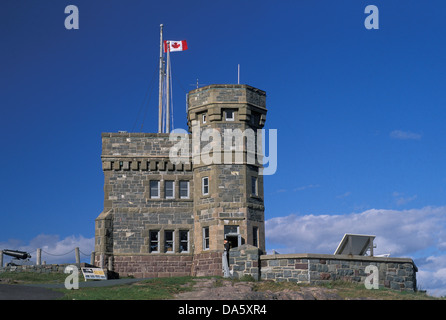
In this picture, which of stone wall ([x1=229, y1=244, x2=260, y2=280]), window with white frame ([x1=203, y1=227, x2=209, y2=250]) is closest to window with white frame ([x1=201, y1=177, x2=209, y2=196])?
window with white frame ([x1=203, y1=227, x2=209, y2=250])

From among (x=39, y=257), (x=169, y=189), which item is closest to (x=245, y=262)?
(x=169, y=189)

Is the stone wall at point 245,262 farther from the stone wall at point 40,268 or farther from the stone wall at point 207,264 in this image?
the stone wall at point 40,268

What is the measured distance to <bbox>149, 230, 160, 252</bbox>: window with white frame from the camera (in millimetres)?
40750

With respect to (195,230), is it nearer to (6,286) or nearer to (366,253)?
(366,253)

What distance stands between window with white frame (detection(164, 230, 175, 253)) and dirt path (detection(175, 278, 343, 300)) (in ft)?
44.2

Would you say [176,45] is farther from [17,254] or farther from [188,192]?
[17,254]

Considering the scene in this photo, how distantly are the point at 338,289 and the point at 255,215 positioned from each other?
41.2ft

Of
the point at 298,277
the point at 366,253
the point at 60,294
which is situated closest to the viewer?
the point at 60,294

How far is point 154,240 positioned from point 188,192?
149 inches

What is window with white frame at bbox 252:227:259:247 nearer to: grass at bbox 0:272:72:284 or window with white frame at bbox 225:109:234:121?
window with white frame at bbox 225:109:234:121

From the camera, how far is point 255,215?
1555 inches

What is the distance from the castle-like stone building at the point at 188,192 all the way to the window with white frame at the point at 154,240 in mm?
64

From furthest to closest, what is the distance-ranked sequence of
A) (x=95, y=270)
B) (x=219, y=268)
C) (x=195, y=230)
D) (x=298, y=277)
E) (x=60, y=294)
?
1. (x=195, y=230)
2. (x=219, y=268)
3. (x=95, y=270)
4. (x=298, y=277)
5. (x=60, y=294)
